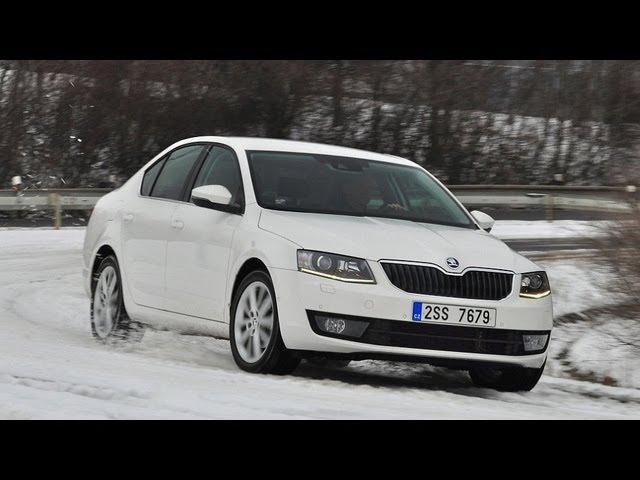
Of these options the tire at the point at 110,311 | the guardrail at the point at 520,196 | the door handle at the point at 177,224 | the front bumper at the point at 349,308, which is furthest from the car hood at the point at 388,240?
the guardrail at the point at 520,196

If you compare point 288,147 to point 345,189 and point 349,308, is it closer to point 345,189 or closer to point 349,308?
point 345,189

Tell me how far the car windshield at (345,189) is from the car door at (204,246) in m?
0.23

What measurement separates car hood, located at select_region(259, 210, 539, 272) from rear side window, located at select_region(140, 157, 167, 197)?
1.99 metres

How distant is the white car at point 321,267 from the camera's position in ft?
25.3

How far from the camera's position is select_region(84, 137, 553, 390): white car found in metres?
7.72

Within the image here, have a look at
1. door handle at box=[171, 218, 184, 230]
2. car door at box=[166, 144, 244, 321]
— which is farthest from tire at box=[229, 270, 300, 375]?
door handle at box=[171, 218, 184, 230]

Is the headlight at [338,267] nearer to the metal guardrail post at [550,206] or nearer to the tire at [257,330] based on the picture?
the tire at [257,330]

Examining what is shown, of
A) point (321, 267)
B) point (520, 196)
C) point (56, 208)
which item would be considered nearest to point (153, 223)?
point (321, 267)

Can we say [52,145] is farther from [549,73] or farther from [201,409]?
[201,409]

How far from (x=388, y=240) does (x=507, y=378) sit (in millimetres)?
1411

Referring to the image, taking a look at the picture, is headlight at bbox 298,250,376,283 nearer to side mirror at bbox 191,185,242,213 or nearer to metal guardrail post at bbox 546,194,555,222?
side mirror at bbox 191,185,242,213

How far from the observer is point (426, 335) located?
777cm

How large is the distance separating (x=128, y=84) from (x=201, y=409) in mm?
28061

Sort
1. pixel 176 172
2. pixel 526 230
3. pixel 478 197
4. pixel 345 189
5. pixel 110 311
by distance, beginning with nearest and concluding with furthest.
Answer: pixel 345 189 → pixel 176 172 → pixel 110 311 → pixel 526 230 → pixel 478 197
